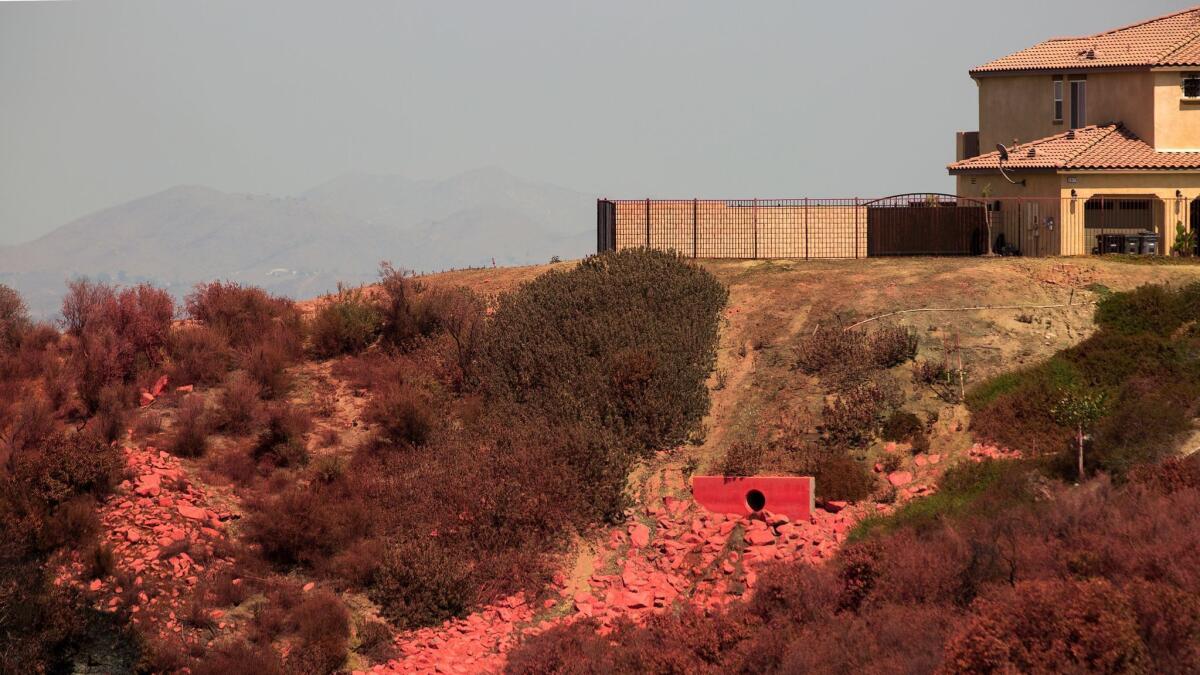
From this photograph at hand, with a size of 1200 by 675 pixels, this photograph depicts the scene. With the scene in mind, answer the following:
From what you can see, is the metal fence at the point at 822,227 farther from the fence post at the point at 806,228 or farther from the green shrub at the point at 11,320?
the green shrub at the point at 11,320

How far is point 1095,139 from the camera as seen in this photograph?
1641 inches

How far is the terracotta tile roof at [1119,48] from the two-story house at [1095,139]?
4 centimetres

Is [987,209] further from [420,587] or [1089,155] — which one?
[420,587]

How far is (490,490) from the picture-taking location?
88.4 ft

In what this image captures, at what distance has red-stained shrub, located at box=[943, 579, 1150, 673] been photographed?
16812 mm

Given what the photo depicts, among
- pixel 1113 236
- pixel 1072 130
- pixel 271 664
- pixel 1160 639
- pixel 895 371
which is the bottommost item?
pixel 271 664

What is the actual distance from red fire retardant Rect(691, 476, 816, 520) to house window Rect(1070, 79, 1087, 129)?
74.4 feet

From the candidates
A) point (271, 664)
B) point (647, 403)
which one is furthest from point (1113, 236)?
point (271, 664)

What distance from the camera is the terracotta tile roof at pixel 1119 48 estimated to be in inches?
1674

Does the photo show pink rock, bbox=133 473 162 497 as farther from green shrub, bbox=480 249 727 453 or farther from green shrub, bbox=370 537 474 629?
green shrub, bbox=480 249 727 453

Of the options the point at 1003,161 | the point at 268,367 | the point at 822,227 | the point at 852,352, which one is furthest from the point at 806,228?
the point at 268,367

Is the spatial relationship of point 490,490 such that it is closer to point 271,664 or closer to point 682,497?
point 682,497

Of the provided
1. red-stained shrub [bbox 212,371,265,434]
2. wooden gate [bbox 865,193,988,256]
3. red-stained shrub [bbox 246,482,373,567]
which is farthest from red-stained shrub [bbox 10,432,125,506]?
wooden gate [bbox 865,193,988,256]

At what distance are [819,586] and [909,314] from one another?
11.6 m
